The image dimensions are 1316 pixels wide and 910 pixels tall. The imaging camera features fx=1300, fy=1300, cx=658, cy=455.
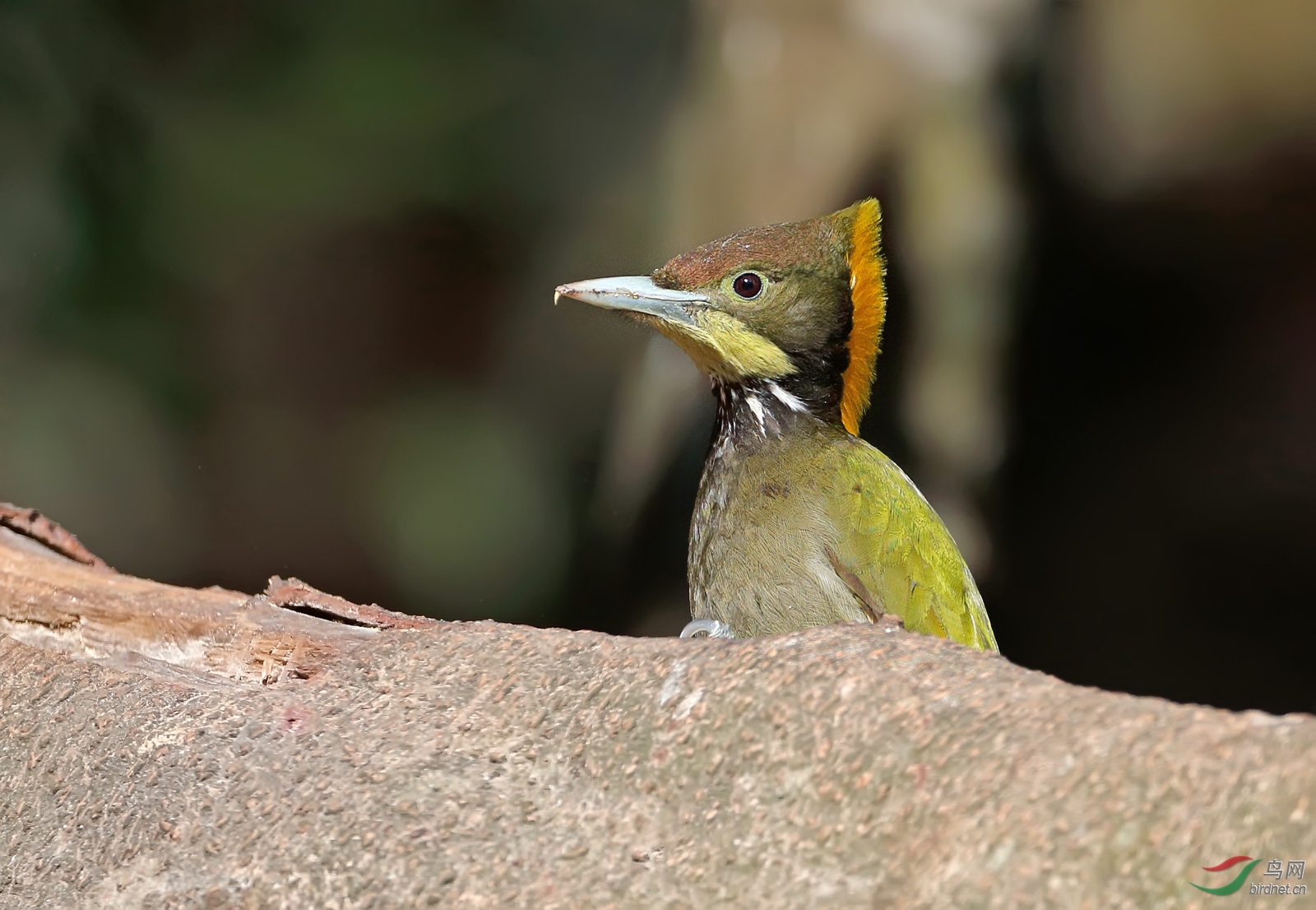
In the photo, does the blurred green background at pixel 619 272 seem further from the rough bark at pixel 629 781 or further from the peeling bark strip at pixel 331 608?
the rough bark at pixel 629 781

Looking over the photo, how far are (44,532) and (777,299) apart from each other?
1.81 meters

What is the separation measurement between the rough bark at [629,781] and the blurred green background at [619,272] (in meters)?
1.90

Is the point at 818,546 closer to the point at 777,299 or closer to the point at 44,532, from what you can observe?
the point at 777,299

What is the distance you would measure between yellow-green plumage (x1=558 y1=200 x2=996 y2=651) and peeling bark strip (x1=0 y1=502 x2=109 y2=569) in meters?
1.33

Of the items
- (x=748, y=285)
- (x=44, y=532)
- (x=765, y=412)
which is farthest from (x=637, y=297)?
(x=44, y=532)

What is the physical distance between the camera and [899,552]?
9.07 ft

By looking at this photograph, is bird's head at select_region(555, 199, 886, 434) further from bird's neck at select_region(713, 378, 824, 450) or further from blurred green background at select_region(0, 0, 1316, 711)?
blurred green background at select_region(0, 0, 1316, 711)

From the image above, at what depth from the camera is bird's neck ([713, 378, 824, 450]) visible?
292 cm

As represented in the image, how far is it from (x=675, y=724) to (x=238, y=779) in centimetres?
68

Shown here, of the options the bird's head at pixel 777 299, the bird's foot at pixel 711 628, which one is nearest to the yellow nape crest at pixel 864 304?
the bird's head at pixel 777 299

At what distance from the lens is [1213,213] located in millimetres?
3852

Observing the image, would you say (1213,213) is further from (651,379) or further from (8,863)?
(8,863)

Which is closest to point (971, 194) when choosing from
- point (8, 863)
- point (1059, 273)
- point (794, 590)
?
point (1059, 273)

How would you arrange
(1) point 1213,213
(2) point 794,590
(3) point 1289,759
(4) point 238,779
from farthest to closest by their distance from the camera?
(1) point 1213,213
(2) point 794,590
(4) point 238,779
(3) point 1289,759
